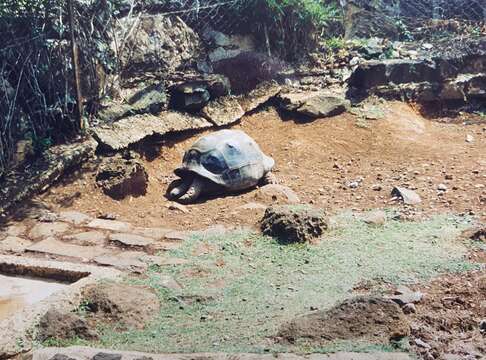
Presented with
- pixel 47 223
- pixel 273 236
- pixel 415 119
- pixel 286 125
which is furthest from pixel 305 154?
pixel 47 223

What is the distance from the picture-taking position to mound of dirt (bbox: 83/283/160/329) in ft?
12.3

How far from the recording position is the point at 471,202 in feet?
18.2

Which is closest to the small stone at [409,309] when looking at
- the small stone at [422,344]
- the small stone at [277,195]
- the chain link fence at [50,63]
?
the small stone at [422,344]

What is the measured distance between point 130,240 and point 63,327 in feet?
5.22

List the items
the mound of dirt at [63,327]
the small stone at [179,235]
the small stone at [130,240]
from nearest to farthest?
the mound of dirt at [63,327]
the small stone at [130,240]
the small stone at [179,235]

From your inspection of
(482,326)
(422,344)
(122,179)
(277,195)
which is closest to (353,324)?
(422,344)

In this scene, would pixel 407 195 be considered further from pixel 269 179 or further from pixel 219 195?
pixel 219 195

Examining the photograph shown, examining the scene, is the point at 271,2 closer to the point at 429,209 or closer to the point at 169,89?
the point at 169,89

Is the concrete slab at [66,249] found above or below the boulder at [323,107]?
below

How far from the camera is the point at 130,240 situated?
5.11 m

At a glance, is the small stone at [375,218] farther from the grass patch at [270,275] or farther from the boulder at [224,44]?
the boulder at [224,44]

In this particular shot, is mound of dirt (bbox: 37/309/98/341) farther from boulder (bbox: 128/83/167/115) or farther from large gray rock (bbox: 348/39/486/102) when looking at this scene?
large gray rock (bbox: 348/39/486/102)

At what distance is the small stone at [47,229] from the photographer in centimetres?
527

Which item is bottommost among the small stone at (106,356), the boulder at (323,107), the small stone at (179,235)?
the small stone at (179,235)
